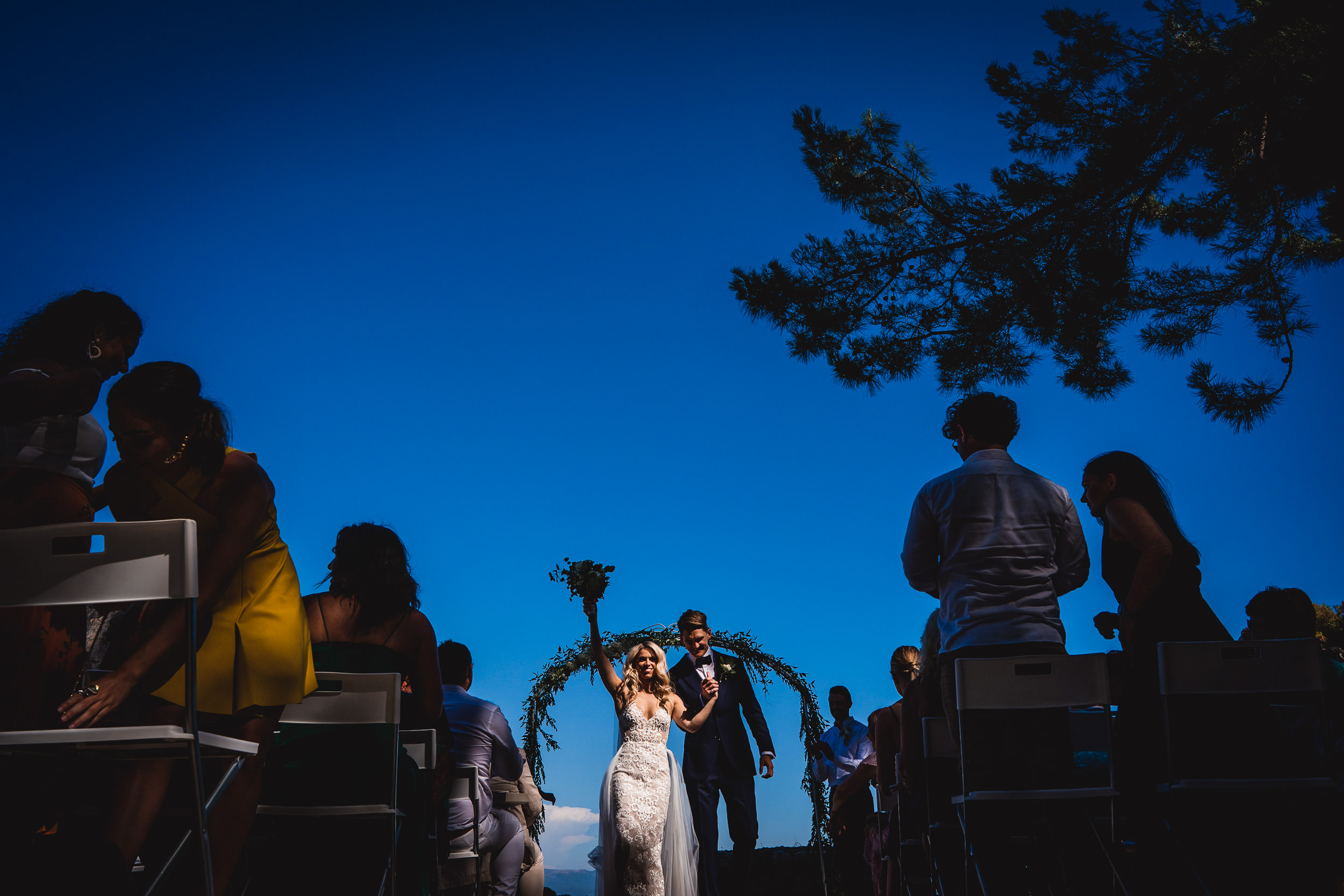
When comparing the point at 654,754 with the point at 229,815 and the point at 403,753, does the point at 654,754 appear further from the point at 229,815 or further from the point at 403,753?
the point at 229,815

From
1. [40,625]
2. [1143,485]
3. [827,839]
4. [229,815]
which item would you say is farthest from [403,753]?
[827,839]

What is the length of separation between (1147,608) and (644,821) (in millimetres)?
3586

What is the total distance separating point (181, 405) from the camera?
231cm

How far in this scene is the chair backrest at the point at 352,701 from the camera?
2.86 metres

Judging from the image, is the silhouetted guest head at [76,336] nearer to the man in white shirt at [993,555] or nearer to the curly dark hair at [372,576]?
the curly dark hair at [372,576]

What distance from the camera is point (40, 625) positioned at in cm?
223

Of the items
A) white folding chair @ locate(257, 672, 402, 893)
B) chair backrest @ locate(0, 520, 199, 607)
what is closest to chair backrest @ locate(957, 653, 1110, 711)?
white folding chair @ locate(257, 672, 402, 893)

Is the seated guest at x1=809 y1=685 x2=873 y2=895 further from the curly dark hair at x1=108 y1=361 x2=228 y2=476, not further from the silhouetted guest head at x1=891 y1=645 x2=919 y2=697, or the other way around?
the curly dark hair at x1=108 y1=361 x2=228 y2=476

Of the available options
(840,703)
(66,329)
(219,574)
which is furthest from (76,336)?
(840,703)

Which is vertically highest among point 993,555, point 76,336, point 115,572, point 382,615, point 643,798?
point 76,336

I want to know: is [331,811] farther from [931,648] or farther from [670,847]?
[670,847]

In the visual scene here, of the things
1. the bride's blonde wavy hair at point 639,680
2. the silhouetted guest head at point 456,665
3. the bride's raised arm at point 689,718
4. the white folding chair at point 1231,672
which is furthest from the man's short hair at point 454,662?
the white folding chair at point 1231,672

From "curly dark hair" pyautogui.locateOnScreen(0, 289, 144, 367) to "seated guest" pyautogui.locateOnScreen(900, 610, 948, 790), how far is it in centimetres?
302

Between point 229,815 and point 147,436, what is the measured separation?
91 cm
